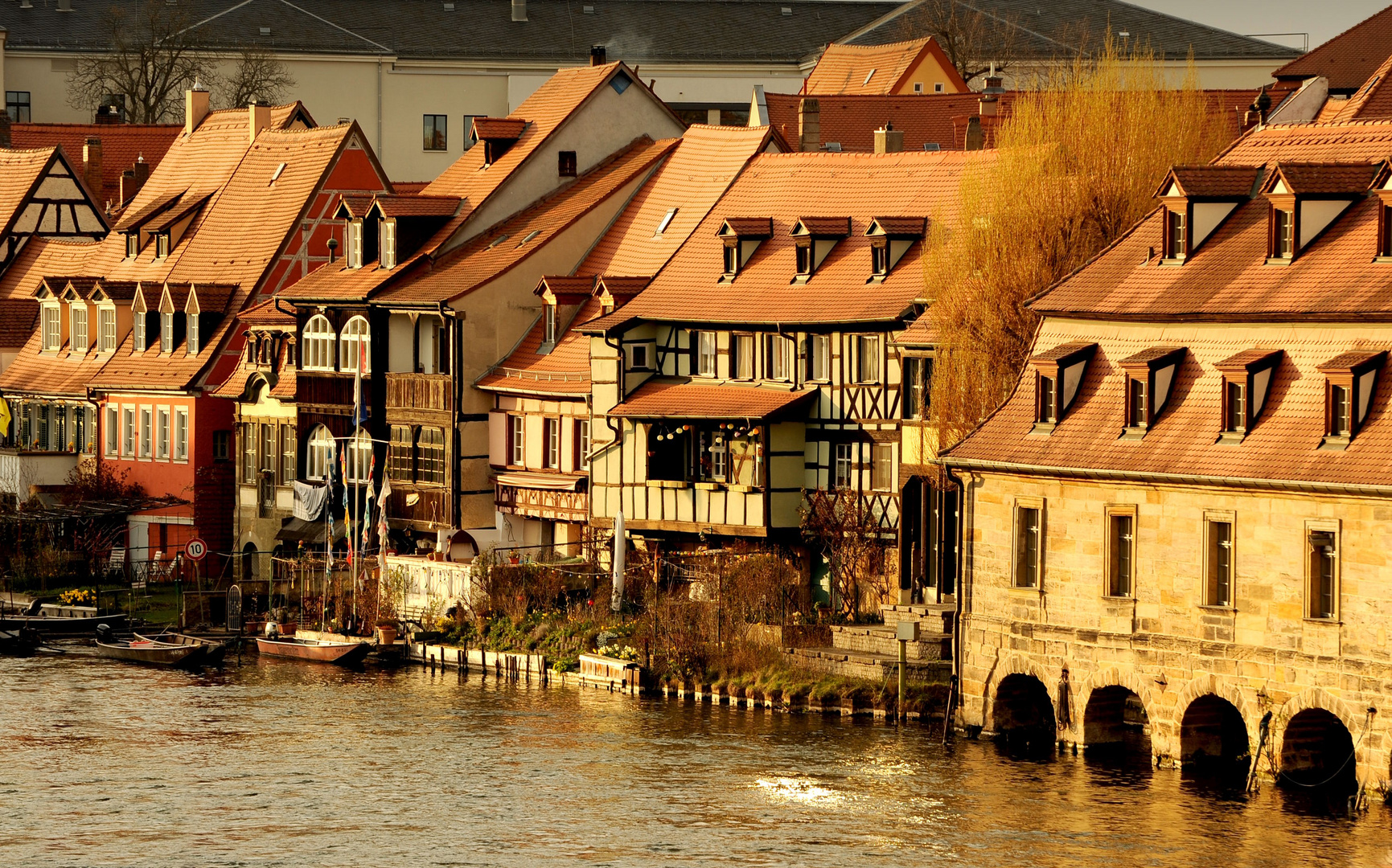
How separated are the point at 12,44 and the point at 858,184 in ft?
220

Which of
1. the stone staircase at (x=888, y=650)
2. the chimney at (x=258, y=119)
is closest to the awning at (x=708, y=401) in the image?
the stone staircase at (x=888, y=650)

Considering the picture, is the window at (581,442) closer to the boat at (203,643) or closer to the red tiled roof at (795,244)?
the red tiled roof at (795,244)

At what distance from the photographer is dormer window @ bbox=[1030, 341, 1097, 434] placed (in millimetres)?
59219

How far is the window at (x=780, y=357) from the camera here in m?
74.7

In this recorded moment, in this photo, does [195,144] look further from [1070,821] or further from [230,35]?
[1070,821]

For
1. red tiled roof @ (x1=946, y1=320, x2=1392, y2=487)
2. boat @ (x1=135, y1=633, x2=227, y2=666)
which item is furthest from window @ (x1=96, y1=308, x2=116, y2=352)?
red tiled roof @ (x1=946, y1=320, x2=1392, y2=487)

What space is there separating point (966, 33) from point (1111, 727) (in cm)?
7664

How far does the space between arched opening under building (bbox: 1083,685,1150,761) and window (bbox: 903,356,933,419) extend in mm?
11259

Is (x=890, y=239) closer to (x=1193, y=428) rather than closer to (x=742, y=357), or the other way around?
(x=742, y=357)

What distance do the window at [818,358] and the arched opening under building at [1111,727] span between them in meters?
16.2

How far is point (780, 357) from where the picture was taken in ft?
246

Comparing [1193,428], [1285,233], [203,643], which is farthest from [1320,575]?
[203,643]

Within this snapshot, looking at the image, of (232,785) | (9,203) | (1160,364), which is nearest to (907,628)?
(1160,364)

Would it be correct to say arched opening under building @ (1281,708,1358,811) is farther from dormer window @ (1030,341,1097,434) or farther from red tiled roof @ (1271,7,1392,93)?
red tiled roof @ (1271,7,1392,93)
